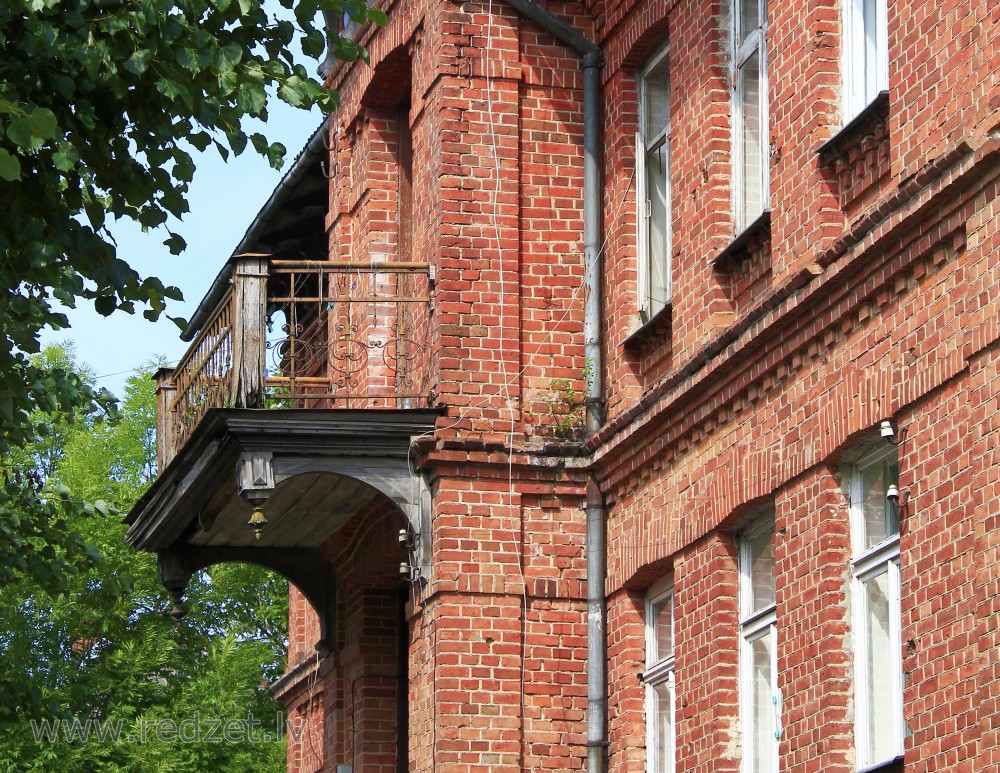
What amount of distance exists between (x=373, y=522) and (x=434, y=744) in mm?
3183

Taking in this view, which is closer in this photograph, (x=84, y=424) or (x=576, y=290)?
(x=576, y=290)

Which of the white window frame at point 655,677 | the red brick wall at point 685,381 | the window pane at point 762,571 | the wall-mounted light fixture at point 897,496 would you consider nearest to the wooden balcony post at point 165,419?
the red brick wall at point 685,381

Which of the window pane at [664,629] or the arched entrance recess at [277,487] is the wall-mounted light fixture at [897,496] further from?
the arched entrance recess at [277,487]

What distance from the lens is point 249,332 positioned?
14.7 m

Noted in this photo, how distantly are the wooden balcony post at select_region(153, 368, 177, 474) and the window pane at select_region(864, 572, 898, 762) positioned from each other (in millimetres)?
6860

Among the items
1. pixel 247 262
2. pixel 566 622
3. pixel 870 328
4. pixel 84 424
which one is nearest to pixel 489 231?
pixel 247 262

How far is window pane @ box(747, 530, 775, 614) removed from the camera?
1277 cm

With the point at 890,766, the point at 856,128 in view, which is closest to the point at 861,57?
the point at 856,128

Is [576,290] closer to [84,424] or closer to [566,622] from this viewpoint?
[566,622]

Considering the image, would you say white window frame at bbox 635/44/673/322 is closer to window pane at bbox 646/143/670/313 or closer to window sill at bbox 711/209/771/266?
window pane at bbox 646/143/670/313

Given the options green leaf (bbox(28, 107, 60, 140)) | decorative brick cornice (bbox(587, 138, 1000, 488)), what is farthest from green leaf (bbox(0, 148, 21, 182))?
decorative brick cornice (bbox(587, 138, 1000, 488))

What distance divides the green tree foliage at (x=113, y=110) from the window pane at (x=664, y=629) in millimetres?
4543

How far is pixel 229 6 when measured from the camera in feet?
34.7

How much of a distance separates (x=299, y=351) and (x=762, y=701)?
4985 mm
